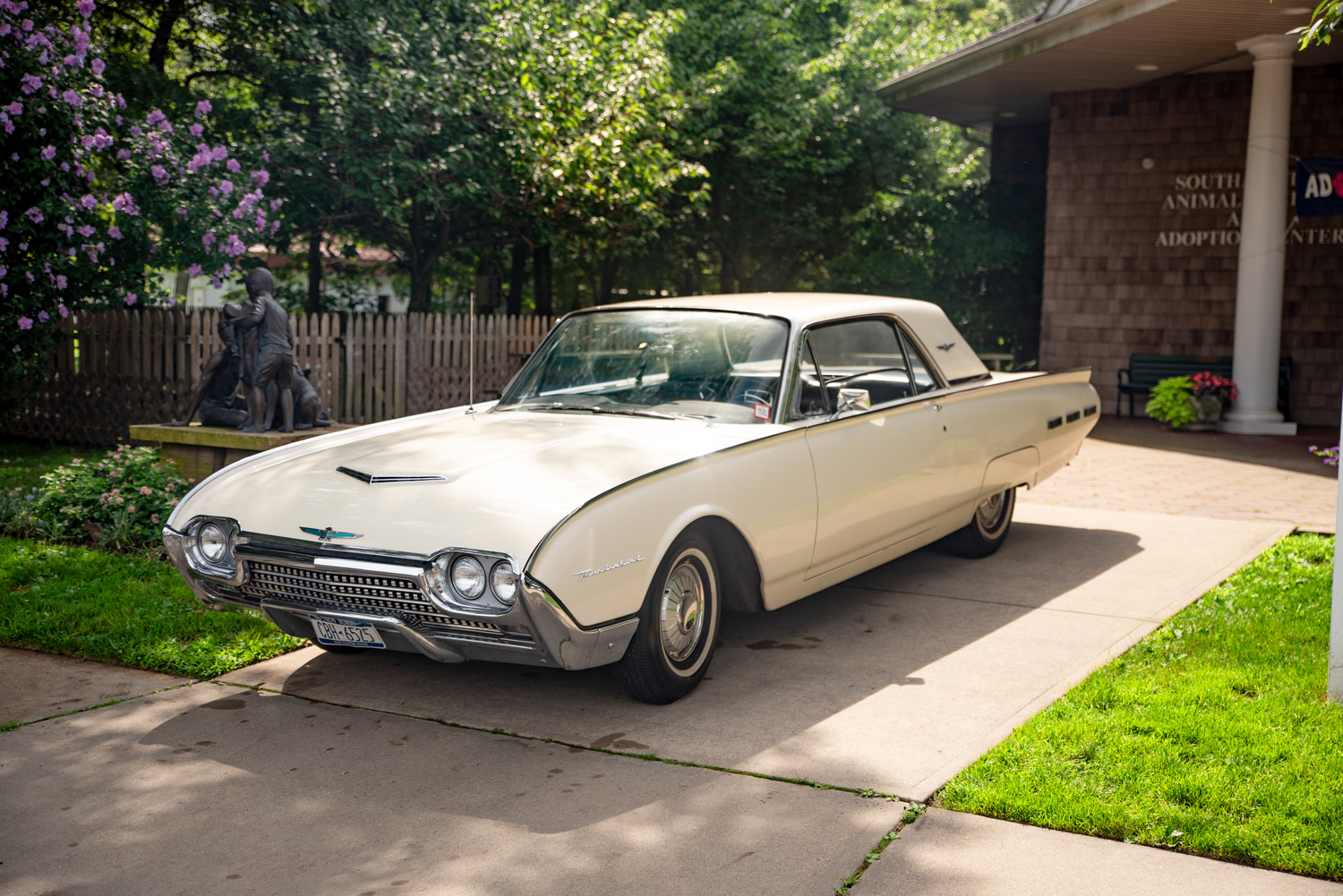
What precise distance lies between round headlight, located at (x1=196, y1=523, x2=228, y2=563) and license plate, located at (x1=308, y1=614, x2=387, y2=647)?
1.69ft

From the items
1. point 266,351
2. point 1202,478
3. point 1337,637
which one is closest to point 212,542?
point 266,351

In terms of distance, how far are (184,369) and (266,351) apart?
4.06 metres

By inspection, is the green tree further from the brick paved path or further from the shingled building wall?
the shingled building wall

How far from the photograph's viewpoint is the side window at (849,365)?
5.72 meters

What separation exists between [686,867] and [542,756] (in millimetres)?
1007

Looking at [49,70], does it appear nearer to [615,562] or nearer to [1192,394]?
[615,562]

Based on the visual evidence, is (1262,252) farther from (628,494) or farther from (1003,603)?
(628,494)

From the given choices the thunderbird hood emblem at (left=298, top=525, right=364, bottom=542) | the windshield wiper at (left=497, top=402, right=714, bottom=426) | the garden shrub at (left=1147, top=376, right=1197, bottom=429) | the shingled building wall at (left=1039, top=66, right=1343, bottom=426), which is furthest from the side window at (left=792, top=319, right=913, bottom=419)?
the shingled building wall at (left=1039, top=66, right=1343, bottom=426)

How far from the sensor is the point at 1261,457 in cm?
1242

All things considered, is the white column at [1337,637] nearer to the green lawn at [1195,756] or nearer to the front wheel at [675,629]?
the green lawn at [1195,756]

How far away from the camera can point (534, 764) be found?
4.24 m

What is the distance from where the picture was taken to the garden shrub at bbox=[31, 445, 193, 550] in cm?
749

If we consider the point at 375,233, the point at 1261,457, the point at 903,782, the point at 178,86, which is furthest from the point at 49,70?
the point at 1261,457

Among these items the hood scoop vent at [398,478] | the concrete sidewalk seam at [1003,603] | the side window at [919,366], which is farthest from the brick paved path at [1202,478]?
the hood scoop vent at [398,478]
